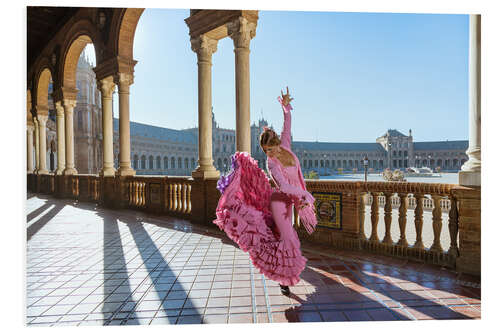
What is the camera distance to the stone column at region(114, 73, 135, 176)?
8.45 metres

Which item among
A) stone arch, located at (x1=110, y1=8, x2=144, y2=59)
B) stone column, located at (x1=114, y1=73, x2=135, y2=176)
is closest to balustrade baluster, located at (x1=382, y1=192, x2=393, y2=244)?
stone column, located at (x1=114, y1=73, x2=135, y2=176)

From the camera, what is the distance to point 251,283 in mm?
3090

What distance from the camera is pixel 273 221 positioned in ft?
9.39

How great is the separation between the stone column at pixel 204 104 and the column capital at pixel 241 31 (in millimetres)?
821

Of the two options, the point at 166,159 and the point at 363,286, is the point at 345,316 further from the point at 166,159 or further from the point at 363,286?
the point at 166,159

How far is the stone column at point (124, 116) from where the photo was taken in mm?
8453

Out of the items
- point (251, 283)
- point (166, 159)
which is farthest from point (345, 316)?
point (166, 159)

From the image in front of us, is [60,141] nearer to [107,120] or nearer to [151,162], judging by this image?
[107,120]

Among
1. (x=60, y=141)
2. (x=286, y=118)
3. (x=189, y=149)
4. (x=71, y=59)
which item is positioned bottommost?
(x=286, y=118)

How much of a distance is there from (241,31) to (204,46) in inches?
44.5

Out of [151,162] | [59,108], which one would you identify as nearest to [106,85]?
[59,108]

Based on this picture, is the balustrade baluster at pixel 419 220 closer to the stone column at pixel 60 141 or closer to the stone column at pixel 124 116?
the stone column at pixel 124 116

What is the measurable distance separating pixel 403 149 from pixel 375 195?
90678mm

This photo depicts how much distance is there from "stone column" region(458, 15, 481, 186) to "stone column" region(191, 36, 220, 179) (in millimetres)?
4426
